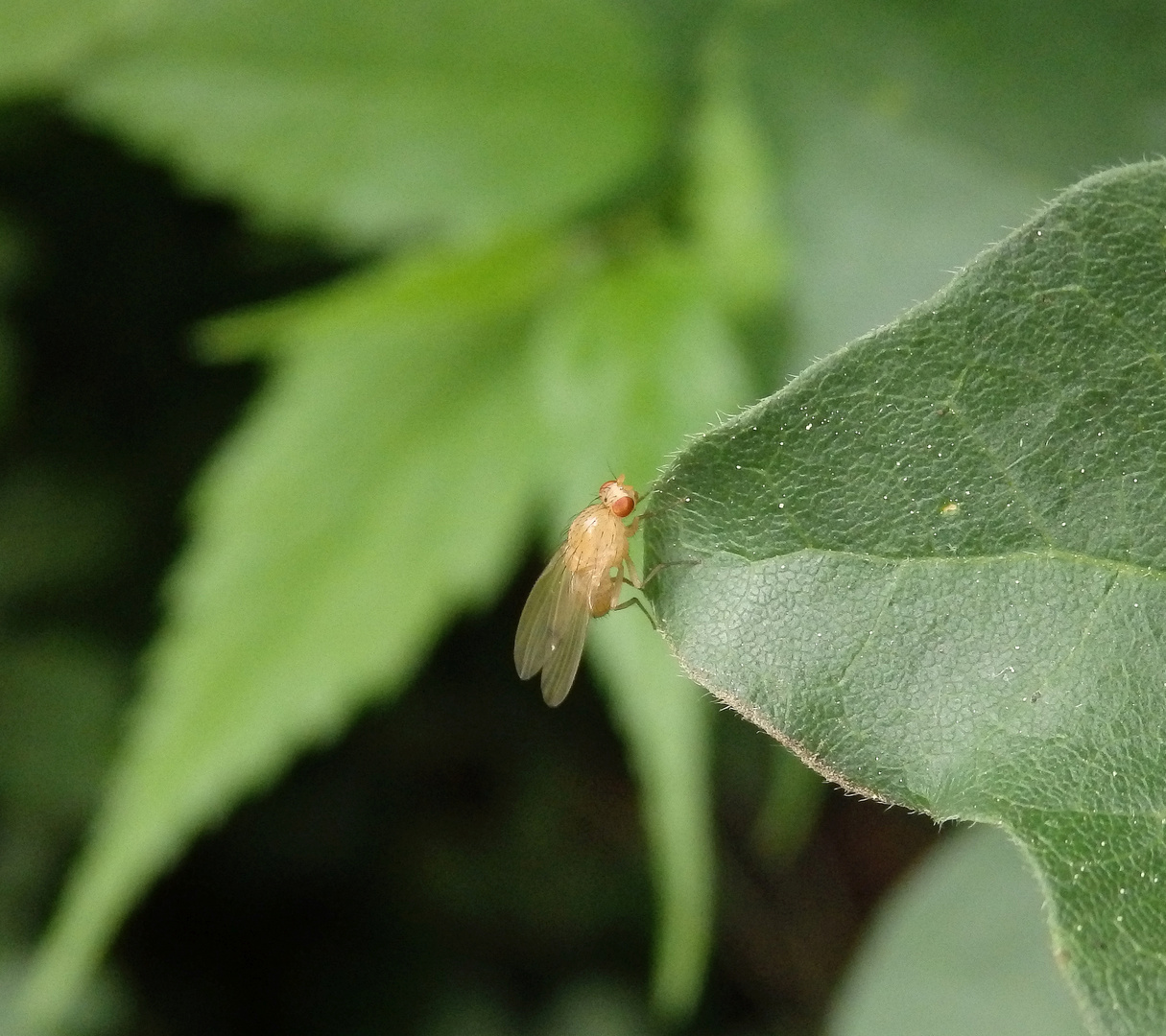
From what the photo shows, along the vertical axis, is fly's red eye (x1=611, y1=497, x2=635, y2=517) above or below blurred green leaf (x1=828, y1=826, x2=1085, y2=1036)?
above

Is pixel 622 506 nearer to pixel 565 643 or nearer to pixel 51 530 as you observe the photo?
pixel 565 643

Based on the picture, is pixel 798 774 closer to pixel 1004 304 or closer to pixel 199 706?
pixel 199 706

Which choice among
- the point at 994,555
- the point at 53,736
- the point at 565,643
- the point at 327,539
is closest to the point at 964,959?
the point at 565,643

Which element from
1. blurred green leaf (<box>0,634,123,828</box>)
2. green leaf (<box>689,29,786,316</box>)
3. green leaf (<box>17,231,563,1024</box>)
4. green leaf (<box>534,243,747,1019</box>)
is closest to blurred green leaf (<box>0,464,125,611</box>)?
blurred green leaf (<box>0,634,123,828</box>)

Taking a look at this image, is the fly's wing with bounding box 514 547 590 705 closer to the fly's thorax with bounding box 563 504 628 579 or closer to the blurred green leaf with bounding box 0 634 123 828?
the fly's thorax with bounding box 563 504 628 579

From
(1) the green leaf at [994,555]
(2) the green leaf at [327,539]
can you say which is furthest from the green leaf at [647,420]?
(1) the green leaf at [994,555]

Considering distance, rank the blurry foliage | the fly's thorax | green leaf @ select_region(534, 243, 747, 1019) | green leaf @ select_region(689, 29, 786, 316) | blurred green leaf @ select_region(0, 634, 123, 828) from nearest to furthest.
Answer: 1. the fly's thorax
2. green leaf @ select_region(534, 243, 747, 1019)
3. the blurry foliage
4. green leaf @ select_region(689, 29, 786, 316)
5. blurred green leaf @ select_region(0, 634, 123, 828)
